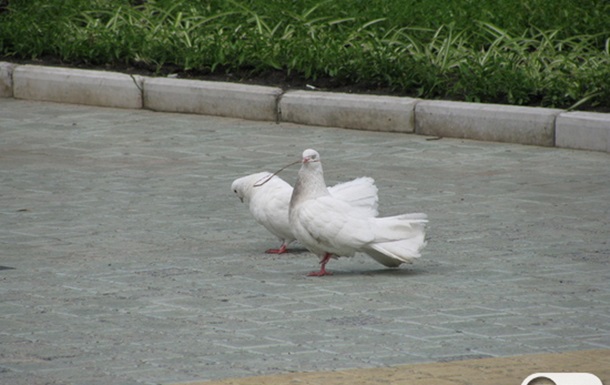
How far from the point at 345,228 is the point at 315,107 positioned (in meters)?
5.12

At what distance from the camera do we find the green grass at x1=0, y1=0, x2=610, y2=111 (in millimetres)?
11555

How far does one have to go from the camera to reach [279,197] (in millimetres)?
7348

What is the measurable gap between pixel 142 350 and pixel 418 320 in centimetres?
124

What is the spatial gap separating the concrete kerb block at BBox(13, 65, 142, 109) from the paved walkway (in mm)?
1244

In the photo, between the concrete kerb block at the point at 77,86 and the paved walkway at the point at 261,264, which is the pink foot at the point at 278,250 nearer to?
the paved walkway at the point at 261,264

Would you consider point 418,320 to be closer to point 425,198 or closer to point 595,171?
point 425,198

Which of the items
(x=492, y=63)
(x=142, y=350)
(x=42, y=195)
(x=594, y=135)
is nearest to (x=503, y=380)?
(x=142, y=350)

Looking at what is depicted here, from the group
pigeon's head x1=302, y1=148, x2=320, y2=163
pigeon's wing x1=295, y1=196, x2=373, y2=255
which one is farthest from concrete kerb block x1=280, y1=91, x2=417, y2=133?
pigeon's wing x1=295, y1=196, x2=373, y2=255

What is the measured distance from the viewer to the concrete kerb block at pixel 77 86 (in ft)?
41.7

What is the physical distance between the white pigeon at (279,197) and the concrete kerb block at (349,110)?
3.76 meters

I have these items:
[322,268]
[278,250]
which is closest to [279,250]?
[278,250]

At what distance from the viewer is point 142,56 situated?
43.3 feet

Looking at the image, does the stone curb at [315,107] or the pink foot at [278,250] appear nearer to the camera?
the pink foot at [278,250]

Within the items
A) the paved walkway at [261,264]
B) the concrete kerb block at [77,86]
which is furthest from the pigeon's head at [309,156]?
the concrete kerb block at [77,86]
